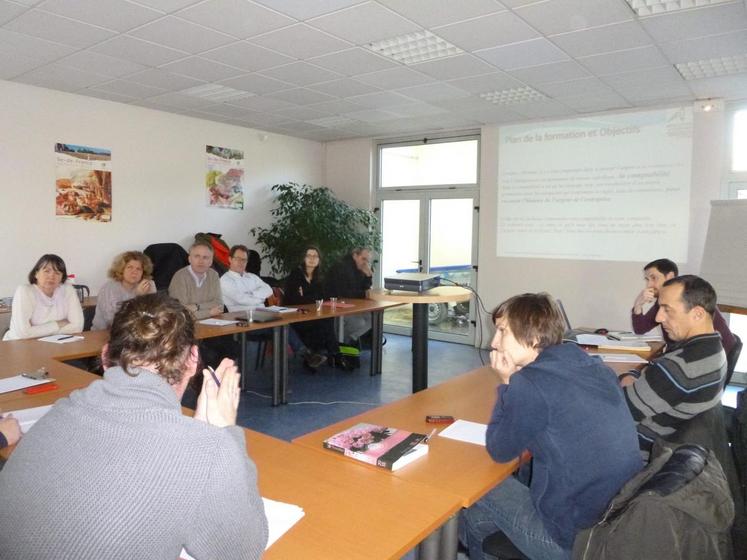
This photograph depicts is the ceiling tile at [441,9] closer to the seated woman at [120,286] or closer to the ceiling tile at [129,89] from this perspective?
the seated woman at [120,286]

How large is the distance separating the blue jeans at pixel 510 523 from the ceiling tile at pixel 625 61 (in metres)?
3.59

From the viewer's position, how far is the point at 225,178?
703cm

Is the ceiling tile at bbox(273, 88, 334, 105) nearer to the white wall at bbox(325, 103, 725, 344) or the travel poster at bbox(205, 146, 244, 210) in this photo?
the travel poster at bbox(205, 146, 244, 210)

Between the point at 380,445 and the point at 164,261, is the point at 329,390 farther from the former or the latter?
the point at 380,445

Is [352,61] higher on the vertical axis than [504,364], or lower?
higher

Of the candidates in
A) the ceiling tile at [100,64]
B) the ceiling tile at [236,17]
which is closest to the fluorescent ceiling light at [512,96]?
the ceiling tile at [236,17]

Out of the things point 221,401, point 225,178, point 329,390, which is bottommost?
point 329,390

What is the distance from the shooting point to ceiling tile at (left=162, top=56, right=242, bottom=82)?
452 cm

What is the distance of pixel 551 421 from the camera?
1539 mm

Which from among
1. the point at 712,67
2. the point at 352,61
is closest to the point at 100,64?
the point at 352,61

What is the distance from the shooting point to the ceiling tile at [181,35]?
3.71 m

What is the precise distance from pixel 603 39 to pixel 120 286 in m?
3.92

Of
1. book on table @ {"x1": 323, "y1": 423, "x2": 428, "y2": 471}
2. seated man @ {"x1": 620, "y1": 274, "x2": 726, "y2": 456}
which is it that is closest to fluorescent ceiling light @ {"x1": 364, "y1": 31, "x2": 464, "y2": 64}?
seated man @ {"x1": 620, "y1": 274, "x2": 726, "y2": 456}

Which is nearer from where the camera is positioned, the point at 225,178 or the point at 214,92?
the point at 214,92
